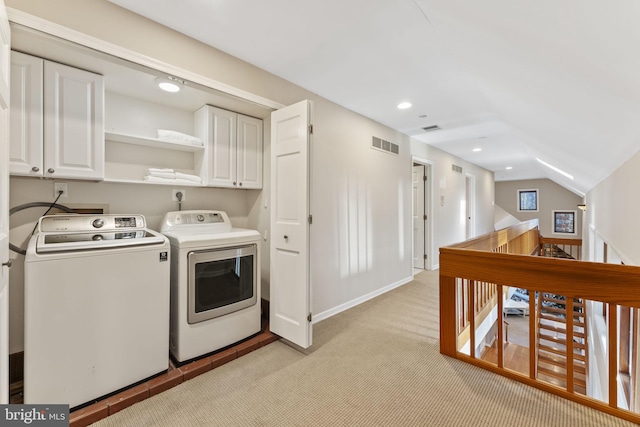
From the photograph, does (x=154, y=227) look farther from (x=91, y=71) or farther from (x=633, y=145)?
(x=633, y=145)

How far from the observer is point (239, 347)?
231cm

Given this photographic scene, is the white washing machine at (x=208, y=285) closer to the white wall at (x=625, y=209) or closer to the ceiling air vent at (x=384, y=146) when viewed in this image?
the ceiling air vent at (x=384, y=146)

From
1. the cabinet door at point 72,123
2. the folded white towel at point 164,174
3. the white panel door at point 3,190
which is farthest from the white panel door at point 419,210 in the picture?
the white panel door at point 3,190

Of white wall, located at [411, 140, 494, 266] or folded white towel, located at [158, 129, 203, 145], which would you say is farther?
white wall, located at [411, 140, 494, 266]

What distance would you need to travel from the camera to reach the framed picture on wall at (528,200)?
34.4 feet

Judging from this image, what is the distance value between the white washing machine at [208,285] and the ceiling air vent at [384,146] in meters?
2.27

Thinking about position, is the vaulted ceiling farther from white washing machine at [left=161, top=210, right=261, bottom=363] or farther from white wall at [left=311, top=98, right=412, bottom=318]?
white washing machine at [left=161, top=210, right=261, bottom=363]

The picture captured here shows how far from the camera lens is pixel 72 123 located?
1.81 m

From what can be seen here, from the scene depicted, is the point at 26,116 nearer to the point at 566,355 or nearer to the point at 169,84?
the point at 169,84

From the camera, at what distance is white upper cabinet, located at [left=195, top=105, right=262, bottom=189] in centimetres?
257

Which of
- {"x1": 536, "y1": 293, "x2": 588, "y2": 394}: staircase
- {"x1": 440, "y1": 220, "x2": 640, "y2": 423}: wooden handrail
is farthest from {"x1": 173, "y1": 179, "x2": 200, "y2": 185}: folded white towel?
Answer: {"x1": 536, "y1": 293, "x2": 588, "y2": 394}: staircase

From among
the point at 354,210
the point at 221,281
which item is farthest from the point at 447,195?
the point at 221,281

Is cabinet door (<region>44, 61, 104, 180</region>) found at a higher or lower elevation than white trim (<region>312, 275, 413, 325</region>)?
higher

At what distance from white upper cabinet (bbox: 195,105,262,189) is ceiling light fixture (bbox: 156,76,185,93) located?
34cm
